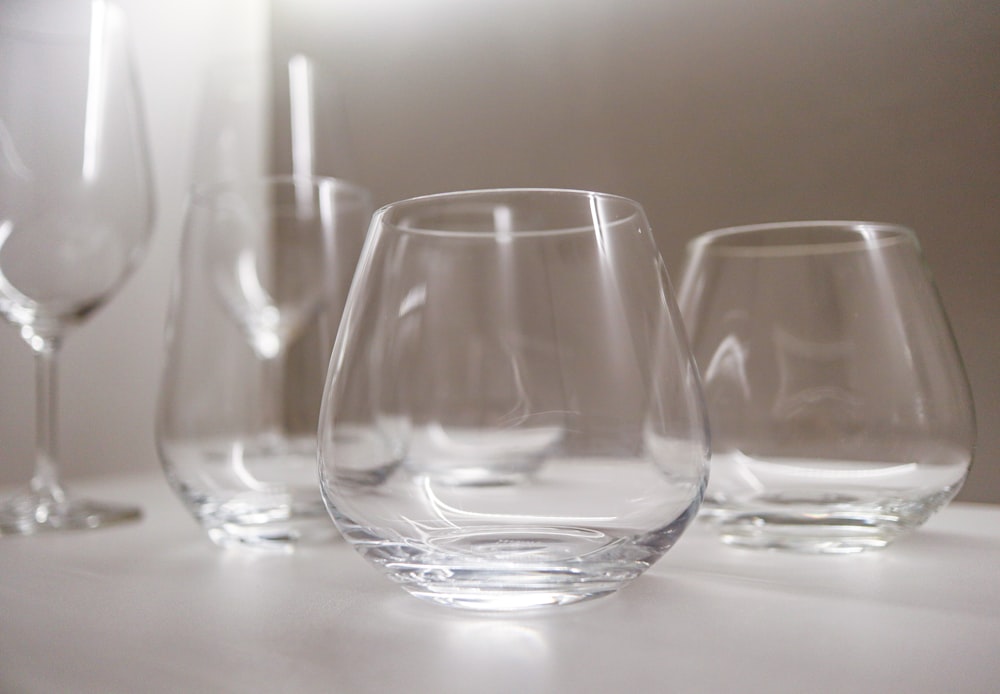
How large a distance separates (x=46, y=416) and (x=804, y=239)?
498 millimetres

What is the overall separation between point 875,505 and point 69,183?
52 centimetres

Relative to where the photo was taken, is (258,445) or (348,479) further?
(258,445)

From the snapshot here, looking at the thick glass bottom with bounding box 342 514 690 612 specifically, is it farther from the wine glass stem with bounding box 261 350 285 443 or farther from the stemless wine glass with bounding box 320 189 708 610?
the wine glass stem with bounding box 261 350 285 443

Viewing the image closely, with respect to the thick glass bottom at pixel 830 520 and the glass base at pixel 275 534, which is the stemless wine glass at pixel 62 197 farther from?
the thick glass bottom at pixel 830 520

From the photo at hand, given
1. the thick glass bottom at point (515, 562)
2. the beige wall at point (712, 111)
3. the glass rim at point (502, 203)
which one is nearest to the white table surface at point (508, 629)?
the thick glass bottom at point (515, 562)

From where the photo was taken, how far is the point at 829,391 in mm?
461

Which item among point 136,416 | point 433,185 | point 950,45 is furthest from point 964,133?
point 136,416

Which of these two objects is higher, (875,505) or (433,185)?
(433,185)

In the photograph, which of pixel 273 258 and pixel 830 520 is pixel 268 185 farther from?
pixel 830 520

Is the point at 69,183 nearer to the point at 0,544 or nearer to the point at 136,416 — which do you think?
the point at 0,544

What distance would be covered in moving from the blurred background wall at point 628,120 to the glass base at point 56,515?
0.21 metres

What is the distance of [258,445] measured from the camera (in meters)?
0.53

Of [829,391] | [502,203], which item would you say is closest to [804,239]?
[829,391]

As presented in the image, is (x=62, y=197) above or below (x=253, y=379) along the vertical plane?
above
